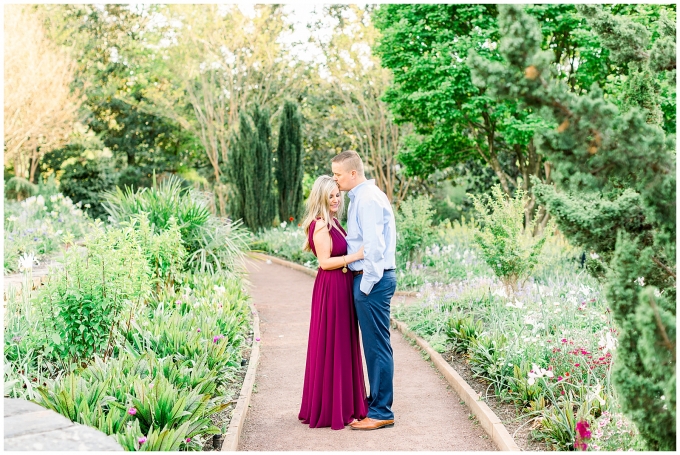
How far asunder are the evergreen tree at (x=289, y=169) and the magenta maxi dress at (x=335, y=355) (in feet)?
48.3

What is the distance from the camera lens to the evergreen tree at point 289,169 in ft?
63.6

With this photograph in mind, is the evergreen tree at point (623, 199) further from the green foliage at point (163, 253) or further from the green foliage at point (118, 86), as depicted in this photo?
the green foliage at point (118, 86)

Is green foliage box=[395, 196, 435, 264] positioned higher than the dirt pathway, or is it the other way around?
green foliage box=[395, 196, 435, 264]

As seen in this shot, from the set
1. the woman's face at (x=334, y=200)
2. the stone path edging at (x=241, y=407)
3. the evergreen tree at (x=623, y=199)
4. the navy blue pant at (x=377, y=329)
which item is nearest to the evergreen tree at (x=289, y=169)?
the stone path edging at (x=241, y=407)

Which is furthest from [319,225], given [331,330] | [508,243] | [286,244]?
[286,244]

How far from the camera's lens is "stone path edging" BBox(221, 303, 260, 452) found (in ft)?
13.6

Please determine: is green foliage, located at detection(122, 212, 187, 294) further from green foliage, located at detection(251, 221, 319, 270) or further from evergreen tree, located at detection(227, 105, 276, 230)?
evergreen tree, located at detection(227, 105, 276, 230)

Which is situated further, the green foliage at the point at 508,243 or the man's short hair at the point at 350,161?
the green foliage at the point at 508,243

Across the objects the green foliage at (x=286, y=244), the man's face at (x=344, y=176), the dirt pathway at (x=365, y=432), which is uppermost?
the man's face at (x=344, y=176)

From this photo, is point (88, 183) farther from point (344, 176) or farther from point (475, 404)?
point (475, 404)

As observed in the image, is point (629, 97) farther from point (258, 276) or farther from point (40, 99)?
point (40, 99)

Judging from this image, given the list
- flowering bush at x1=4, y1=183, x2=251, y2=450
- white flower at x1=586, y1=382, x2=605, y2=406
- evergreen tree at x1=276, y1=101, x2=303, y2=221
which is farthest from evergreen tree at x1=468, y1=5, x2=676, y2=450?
evergreen tree at x1=276, y1=101, x2=303, y2=221

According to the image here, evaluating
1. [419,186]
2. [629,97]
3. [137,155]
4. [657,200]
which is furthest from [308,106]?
[657,200]

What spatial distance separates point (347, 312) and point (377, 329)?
266 mm
